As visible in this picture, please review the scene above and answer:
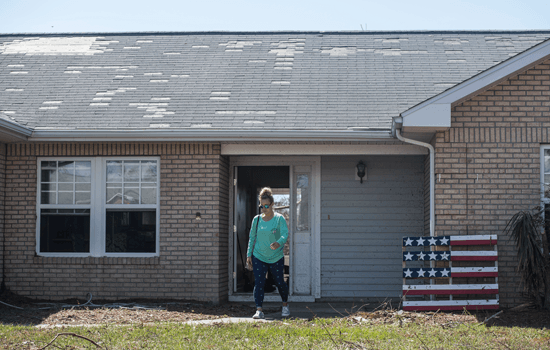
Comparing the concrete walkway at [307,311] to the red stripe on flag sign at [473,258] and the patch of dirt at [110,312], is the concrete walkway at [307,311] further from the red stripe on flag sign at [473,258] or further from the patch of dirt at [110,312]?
the red stripe on flag sign at [473,258]

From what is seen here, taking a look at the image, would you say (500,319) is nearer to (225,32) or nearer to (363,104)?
(363,104)

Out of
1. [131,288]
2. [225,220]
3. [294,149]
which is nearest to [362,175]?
[294,149]

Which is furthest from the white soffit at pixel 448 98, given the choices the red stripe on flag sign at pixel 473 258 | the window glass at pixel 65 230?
the window glass at pixel 65 230

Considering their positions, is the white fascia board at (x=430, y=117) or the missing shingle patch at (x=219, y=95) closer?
the white fascia board at (x=430, y=117)

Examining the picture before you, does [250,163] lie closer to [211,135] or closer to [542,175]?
[211,135]

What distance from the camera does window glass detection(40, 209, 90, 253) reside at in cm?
935

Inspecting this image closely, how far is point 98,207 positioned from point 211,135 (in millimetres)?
2224

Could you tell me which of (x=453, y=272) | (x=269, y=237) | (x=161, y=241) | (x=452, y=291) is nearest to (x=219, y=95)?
(x=161, y=241)

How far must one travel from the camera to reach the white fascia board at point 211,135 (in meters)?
8.62

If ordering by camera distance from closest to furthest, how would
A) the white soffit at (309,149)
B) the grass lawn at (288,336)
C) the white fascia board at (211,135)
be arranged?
the grass lawn at (288,336) < the white fascia board at (211,135) < the white soffit at (309,149)

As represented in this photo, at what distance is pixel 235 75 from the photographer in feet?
35.9

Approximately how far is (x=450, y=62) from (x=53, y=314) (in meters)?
8.15

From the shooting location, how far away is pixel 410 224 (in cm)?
983

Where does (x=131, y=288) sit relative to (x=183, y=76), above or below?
below
